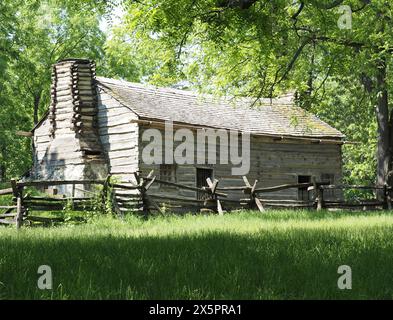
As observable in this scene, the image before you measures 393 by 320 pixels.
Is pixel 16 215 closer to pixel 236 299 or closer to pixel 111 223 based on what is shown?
pixel 111 223

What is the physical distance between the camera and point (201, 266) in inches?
238

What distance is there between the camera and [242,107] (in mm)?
28562

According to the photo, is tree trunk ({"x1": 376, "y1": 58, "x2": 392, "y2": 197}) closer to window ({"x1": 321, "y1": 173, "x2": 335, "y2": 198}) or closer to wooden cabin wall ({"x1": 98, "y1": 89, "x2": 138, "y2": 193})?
window ({"x1": 321, "y1": 173, "x2": 335, "y2": 198})

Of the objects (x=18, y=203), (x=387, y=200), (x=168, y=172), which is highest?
(x=168, y=172)

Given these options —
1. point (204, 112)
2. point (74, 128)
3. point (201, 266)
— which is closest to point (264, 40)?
point (201, 266)

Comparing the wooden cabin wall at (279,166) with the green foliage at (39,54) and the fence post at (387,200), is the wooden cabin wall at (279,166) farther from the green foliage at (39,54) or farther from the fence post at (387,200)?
the green foliage at (39,54)

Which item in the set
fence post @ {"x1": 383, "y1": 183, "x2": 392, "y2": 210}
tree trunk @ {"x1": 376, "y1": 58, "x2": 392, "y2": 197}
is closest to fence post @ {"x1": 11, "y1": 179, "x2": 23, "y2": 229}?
fence post @ {"x1": 383, "y1": 183, "x2": 392, "y2": 210}

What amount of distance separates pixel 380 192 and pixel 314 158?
5042 millimetres

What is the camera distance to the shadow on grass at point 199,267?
4848 millimetres

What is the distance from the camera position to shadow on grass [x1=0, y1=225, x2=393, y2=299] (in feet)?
15.9

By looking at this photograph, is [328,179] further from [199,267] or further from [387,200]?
[199,267]

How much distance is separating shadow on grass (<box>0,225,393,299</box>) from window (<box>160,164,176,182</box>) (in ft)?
47.8

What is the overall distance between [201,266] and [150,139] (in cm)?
1676
